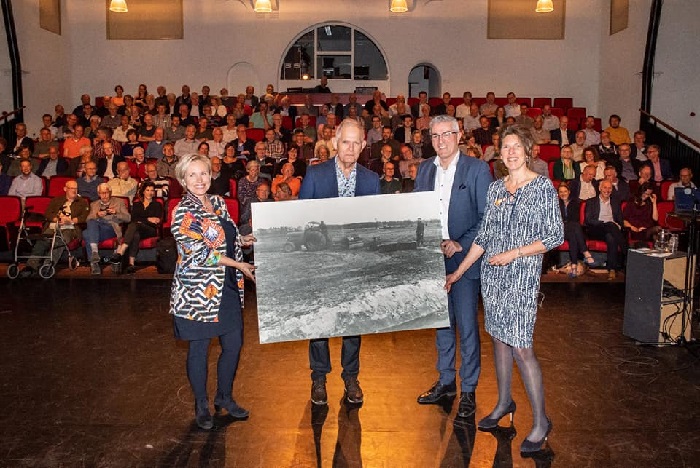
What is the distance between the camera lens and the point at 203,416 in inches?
137

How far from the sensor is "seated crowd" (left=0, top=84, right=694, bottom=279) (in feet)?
25.9

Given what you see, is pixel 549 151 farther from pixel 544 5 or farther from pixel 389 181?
pixel 389 181

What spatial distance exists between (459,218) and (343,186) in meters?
0.61

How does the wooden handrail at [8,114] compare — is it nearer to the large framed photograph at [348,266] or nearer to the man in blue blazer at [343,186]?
the man in blue blazer at [343,186]

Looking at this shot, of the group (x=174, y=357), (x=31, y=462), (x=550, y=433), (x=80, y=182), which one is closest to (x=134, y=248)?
(x=80, y=182)

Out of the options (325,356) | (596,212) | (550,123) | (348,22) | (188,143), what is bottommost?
(325,356)

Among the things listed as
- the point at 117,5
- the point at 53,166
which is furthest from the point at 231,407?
the point at 117,5

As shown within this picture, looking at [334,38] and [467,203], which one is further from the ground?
[334,38]

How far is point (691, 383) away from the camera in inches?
164

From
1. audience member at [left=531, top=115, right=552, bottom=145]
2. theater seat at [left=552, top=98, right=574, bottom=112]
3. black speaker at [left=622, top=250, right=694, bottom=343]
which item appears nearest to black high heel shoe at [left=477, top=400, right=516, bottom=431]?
black speaker at [left=622, top=250, right=694, bottom=343]

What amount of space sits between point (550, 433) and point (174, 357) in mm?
2453

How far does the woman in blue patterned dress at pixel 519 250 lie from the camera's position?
3064mm

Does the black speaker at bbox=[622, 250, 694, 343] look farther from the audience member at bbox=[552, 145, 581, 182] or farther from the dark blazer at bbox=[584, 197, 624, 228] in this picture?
the audience member at bbox=[552, 145, 581, 182]

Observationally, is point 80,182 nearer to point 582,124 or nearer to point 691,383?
point 691,383
